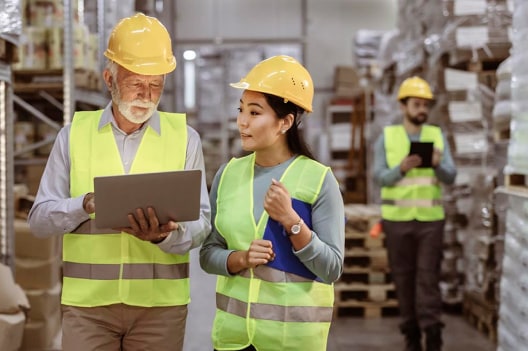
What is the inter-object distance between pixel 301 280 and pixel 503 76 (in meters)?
3.48

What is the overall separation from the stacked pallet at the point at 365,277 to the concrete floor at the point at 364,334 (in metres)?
0.15

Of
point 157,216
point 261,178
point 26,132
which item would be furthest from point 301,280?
point 26,132

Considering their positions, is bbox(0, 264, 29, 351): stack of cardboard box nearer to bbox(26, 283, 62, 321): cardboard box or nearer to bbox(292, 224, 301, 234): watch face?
bbox(26, 283, 62, 321): cardboard box

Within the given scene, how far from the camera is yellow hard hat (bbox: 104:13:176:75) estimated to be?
103 inches

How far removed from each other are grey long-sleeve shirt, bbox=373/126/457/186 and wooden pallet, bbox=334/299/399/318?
194 centimetres

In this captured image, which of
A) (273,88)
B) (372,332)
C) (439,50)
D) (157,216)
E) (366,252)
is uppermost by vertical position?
(439,50)

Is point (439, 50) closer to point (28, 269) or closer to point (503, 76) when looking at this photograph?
point (503, 76)

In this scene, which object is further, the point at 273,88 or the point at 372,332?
the point at 372,332

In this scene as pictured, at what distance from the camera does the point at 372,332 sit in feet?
21.0

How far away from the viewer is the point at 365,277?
7121 millimetres

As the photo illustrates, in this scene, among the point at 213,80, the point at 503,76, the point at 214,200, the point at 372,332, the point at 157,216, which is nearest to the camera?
the point at 157,216

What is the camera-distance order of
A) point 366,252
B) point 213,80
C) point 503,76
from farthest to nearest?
1. point 213,80
2. point 366,252
3. point 503,76

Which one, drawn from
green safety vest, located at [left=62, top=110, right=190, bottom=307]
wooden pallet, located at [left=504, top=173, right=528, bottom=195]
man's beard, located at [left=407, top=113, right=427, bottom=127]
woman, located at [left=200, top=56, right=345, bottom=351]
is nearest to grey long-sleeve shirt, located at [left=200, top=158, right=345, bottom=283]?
woman, located at [left=200, top=56, right=345, bottom=351]

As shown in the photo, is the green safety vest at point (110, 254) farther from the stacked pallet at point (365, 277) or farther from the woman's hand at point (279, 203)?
the stacked pallet at point (365, 277)
